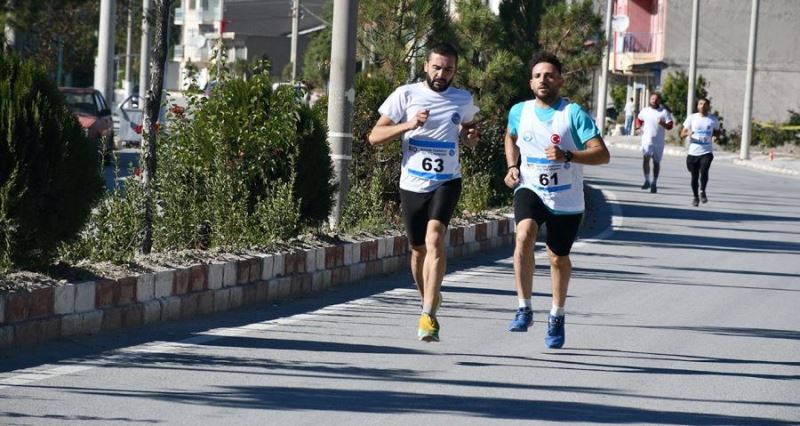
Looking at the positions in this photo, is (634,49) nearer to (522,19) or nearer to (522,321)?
(522,19)

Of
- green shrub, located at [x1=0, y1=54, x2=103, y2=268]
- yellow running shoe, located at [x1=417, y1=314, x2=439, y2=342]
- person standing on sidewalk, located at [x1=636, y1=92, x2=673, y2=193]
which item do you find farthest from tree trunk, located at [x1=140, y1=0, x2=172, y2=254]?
person standing on sidewalk, located at [x1=636, y1=92, x2=673, y2=193]

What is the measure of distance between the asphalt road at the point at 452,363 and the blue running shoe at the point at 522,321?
133 mm

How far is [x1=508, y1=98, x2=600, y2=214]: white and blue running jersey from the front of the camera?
10406 mm

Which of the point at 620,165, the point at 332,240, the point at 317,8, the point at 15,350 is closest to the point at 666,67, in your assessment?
the point at 620,165

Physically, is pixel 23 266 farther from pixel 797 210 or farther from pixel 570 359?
pixel 797 210

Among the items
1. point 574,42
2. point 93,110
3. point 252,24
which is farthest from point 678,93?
point 252,24

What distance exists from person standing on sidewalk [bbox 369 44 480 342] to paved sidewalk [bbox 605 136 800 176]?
119ft

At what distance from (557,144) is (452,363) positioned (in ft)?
5.58

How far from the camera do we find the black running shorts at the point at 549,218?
10500 mm

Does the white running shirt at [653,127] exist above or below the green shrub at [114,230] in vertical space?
above

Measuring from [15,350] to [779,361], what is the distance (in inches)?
191

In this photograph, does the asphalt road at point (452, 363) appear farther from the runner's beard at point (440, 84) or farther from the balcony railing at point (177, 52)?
the balcony railing at point (177, 52)

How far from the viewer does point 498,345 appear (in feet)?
34.5

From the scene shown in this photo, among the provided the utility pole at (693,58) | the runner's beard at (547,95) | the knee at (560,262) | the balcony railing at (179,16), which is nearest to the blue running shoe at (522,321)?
the knee at (560,262)
